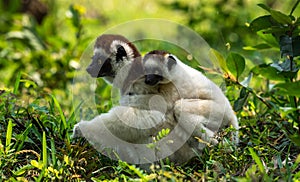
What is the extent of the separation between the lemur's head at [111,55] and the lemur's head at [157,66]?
0.26 metres

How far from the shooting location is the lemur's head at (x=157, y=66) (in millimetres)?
3609

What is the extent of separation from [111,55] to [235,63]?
102cm

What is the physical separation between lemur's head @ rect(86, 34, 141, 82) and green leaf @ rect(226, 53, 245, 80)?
756 mm

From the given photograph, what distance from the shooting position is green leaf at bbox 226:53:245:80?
13.2 feet

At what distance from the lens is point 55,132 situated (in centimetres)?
417

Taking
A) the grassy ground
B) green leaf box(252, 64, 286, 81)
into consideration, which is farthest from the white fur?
green leaf box(252, 64, 286, 81)

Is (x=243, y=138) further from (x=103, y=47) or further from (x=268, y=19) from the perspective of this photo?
(x=103, y=47)

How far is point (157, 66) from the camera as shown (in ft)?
11.9

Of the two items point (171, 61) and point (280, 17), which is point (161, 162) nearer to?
point (171, 61)

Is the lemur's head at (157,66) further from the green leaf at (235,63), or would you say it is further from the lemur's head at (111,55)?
the green leaf at (235,63)

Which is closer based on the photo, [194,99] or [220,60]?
[194,99]

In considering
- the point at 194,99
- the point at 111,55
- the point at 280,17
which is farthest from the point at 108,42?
the point at 280,17

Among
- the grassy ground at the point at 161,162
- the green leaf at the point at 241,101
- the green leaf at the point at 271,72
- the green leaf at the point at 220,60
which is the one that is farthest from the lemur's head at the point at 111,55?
the green leaf at the point at 271,72

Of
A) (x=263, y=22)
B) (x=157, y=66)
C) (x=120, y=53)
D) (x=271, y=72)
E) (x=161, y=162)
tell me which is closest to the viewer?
(x=161, y=162)
